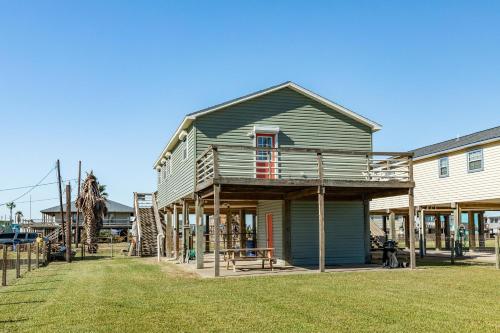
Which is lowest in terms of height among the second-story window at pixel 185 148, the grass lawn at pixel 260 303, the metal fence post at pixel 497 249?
the grass lawn at pixel 260 303

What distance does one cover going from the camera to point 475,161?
26531mm

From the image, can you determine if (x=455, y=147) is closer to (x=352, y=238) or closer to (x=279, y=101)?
(x=352, y=238)

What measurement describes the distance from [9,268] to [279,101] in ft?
45.3

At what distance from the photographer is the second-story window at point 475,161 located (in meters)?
26.1

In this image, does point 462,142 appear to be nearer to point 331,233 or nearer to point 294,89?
point 331,233

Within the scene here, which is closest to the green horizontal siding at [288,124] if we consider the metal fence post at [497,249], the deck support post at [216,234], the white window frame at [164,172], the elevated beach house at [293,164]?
the elevated beach house at [293,164]

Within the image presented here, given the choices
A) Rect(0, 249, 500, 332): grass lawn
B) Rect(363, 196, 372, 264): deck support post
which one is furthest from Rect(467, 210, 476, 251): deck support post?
Rect(0, 249, 500, 332): grass lawn

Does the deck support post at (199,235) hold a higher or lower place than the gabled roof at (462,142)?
lower

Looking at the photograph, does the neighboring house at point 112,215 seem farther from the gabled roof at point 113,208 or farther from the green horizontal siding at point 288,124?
the green horizontal siding at point 288,124

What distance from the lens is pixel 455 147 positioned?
2769 cm

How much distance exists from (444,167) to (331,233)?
9988mm

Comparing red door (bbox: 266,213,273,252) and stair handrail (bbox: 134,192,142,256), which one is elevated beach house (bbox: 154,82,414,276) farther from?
stair handrail (bbox: 134,192,142,256)

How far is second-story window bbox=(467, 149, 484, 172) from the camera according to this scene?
26141 millimetres

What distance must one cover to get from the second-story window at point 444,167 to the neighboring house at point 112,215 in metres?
49.4
